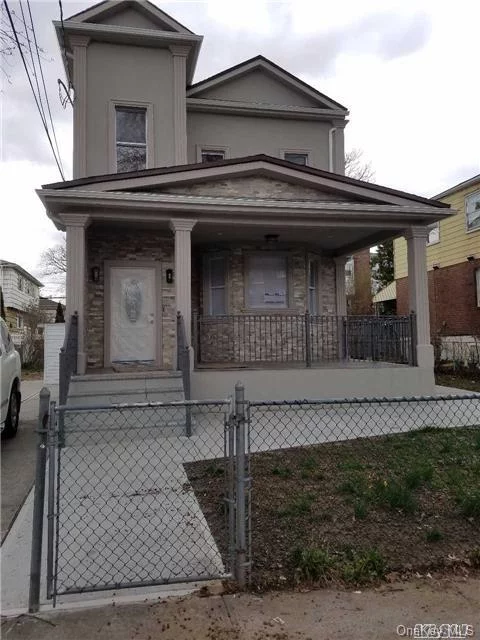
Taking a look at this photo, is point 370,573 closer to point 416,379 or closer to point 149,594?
point 149,594

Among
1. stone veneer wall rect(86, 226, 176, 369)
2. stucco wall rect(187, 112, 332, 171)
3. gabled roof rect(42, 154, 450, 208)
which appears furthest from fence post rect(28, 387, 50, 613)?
stucco wall rect(187, 112, 332, 171)

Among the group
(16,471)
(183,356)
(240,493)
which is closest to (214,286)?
(183,356)

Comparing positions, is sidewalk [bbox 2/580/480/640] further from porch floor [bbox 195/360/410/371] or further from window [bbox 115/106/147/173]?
window [bbox 115/106/147/173]

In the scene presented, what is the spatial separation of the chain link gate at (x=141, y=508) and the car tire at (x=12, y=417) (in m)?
1.09

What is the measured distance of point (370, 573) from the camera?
315 centimetres

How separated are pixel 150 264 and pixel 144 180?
7.46ft

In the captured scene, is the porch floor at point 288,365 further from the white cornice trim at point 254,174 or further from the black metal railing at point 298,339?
the white cornice trim at point 254,174

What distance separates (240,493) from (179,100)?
10156 millimetres

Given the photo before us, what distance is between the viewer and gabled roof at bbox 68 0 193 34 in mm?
10703

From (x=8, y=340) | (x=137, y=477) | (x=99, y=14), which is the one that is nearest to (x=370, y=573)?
(x=137, y=477)

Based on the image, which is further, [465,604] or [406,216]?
[406,216]

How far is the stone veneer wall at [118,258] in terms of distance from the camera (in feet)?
33.7

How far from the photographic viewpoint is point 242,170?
934cm

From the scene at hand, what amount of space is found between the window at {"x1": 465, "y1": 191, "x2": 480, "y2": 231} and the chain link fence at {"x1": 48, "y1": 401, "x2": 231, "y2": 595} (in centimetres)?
1402
